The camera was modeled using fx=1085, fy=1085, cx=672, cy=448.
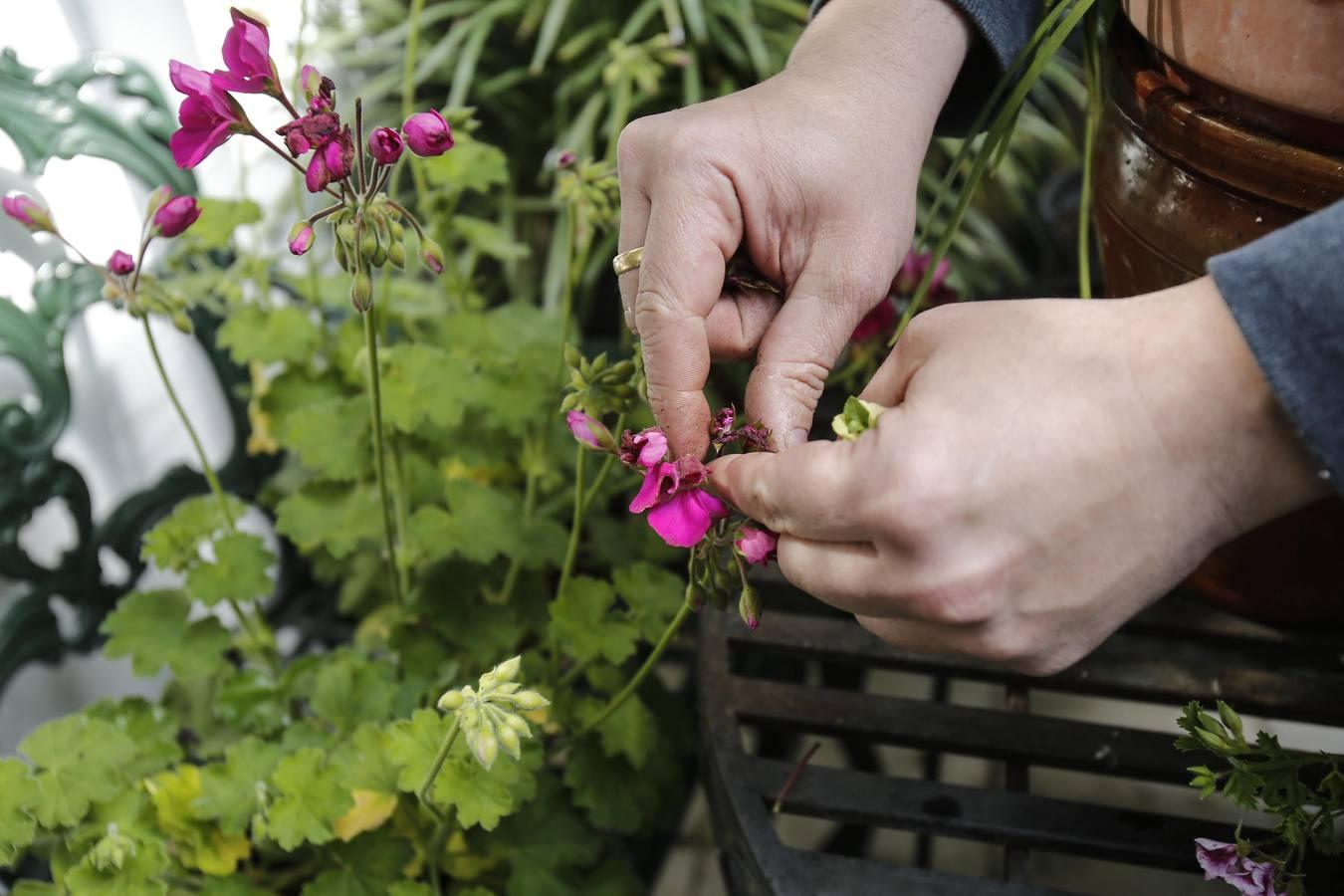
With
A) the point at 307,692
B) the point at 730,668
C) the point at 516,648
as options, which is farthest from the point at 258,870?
the point at 730,668

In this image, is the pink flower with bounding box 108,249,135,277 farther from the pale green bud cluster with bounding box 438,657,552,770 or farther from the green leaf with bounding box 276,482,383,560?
the pale green bud cluster with bounding box 438,657,552,770

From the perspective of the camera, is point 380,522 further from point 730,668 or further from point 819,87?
point 819,87

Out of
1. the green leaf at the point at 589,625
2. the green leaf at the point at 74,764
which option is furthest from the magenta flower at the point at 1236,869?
the green leaf at the point at 74,764

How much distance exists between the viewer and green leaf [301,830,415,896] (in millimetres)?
823

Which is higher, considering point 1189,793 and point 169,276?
point 169,276

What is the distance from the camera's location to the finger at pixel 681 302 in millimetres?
642

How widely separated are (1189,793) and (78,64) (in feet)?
4.94

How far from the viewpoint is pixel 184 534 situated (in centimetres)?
100

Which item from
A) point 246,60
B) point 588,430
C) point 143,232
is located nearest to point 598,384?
point 588,430

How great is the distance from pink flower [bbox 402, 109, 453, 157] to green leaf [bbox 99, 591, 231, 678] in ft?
1.76

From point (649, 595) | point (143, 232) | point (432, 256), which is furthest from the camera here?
point (649, 595)

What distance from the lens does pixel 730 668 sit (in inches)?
36.6

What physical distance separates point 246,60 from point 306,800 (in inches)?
20.5

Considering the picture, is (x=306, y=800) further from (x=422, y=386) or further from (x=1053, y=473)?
(x=1053, y=473)
